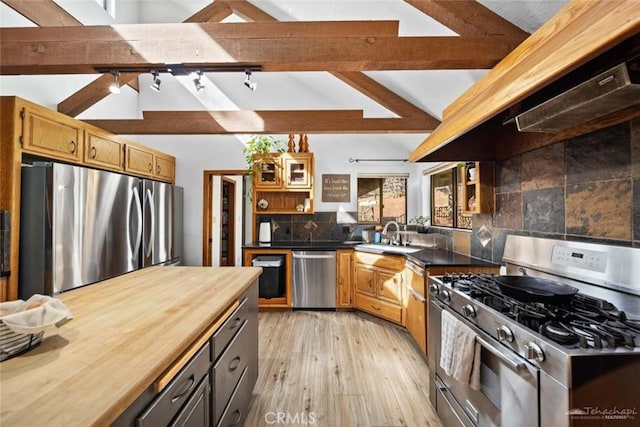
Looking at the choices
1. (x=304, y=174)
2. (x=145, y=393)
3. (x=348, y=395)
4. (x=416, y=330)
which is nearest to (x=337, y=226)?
(x=304, y=174)

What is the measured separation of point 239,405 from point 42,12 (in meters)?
3.81

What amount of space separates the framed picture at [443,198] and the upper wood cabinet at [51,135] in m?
3.88

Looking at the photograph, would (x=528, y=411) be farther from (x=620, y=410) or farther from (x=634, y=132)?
(x=634, y=132)

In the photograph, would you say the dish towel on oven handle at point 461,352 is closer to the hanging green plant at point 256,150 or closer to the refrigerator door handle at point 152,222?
the hanging green plant at point 256,150

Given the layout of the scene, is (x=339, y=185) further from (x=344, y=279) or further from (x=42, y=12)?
(x=42, y=12)

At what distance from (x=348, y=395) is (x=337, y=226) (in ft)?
8.31

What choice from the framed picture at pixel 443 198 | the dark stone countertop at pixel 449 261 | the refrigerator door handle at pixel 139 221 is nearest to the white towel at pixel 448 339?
the dark stone countertop at pixel 449 261

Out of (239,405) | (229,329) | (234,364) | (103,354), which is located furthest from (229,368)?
(103,354)

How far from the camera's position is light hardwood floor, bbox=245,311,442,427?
6.08 feet

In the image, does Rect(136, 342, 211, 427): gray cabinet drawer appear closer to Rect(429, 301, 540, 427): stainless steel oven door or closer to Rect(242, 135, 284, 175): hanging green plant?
Rect(429, 301, 540, 427): stainless steel oven door

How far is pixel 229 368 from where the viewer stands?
145cm

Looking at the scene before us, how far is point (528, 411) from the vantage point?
1039 millimetres

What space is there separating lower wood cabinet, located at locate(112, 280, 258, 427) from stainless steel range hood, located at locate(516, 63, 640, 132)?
182 centimetres

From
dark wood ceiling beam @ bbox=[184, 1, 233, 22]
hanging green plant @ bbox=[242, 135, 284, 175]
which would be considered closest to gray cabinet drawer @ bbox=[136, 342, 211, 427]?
hanging green plant @ bbox=[242, 135, 284, 175]
